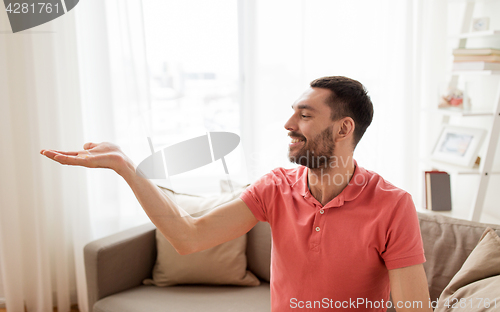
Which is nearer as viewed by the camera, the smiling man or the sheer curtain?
the smiling man

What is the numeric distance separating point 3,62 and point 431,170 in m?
2.33

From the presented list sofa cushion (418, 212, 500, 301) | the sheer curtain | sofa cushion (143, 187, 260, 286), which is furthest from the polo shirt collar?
the sheer curtain

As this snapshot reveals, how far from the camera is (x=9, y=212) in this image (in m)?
2.12

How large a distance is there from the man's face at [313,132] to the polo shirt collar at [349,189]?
3.7 inches

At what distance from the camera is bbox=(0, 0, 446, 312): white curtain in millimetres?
2080

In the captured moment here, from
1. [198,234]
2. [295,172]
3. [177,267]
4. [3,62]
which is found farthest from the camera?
[3,62]

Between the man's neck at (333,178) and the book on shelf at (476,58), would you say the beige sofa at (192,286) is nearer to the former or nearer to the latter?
the man's neck at (333,178)

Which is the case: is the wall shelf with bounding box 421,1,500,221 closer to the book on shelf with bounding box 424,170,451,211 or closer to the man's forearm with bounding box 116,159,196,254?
the book on shelf with bounding box 424,170,451,211

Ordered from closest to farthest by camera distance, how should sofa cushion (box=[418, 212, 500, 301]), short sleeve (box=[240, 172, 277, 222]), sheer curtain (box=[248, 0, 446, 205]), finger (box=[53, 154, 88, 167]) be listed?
1. finger (box=[53, 154, 88, 167])
2. short sleeve (box=[240, 172, 277, 222])
3. sofa cushion (box=[418, 212, 500, 301])
4. sheer curtain (box=[248, 0, 446, 205])

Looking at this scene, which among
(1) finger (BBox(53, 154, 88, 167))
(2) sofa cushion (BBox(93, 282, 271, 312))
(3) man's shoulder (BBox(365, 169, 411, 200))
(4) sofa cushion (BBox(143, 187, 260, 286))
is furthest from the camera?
(4) sofa cushion (BBox(143, 187, 260, 286))

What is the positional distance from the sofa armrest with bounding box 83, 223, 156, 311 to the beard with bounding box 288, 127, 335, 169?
3.43 ft

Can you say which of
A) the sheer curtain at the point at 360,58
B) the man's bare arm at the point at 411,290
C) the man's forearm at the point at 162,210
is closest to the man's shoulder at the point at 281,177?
the man's forearm at the point at 162,210

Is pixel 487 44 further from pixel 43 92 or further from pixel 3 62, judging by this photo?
pixel 3 62

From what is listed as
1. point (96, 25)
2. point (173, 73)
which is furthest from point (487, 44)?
point (96, 25)
